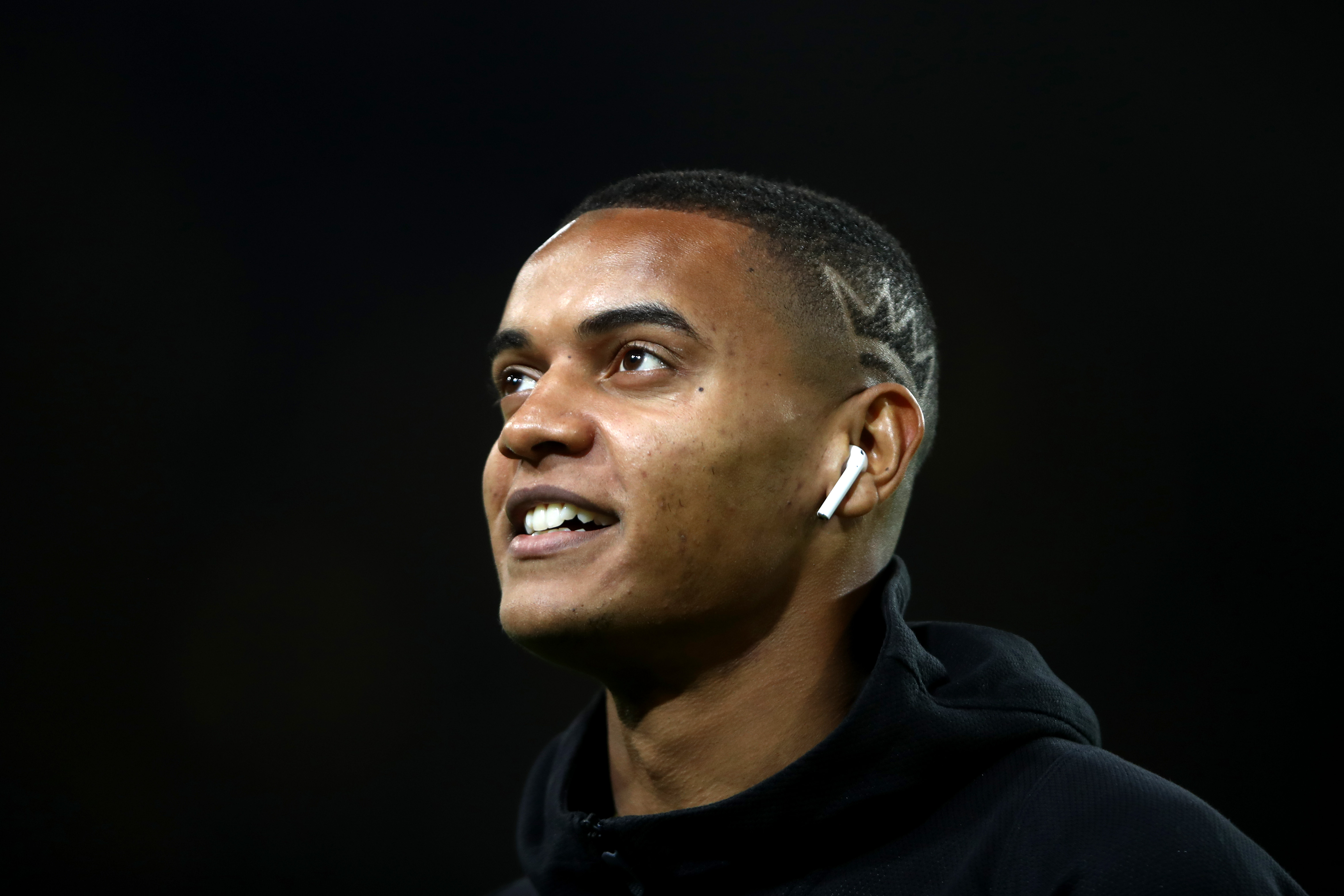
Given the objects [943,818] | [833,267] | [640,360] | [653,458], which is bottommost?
[943,818]

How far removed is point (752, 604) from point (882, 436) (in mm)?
373

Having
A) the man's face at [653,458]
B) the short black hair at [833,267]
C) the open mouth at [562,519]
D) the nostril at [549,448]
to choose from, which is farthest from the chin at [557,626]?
the short black hair at [833,267]

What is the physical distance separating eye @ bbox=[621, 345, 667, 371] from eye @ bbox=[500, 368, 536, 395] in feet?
0.67

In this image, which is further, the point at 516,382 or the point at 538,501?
the point at 516,382

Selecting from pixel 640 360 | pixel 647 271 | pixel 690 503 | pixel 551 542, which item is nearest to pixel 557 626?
pixel 551 542

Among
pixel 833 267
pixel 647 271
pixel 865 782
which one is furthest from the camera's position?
pixel 833 267

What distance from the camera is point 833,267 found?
1.94 m

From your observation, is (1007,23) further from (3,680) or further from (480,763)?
(3,680)

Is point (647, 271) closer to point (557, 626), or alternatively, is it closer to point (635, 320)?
point (635, 320)

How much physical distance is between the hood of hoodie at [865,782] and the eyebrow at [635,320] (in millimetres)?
527

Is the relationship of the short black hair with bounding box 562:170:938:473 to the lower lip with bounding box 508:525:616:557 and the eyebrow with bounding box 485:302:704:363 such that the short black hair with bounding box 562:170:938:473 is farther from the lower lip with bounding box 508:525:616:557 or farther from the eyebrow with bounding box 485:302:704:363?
the lower lip with bounding box 508:525:616:557

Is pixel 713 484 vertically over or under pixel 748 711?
over

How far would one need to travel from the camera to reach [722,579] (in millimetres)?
1657

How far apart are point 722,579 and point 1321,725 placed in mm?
1779
